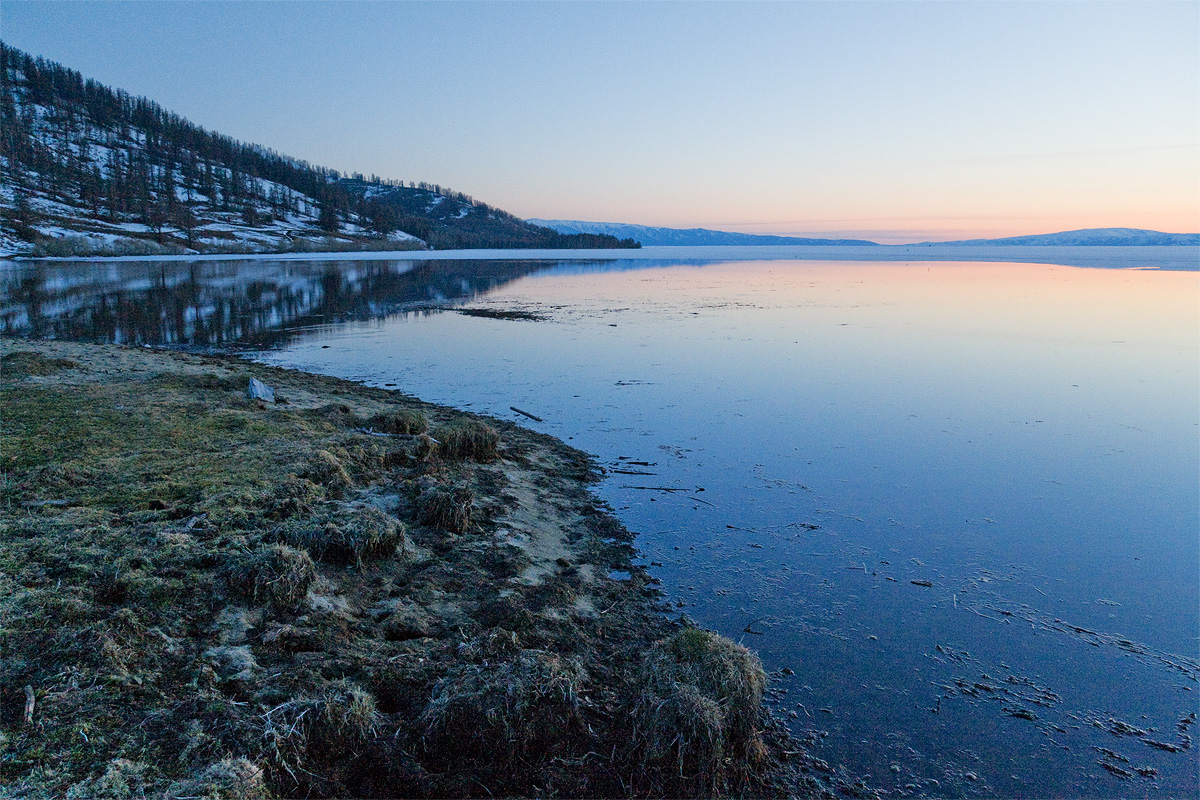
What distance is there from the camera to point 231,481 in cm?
663

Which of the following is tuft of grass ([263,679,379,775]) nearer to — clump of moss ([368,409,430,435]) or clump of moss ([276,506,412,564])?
clump of moss ([276,506,412,564])

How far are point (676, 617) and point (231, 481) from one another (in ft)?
15.2

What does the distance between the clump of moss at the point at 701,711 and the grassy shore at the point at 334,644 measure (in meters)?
0.02

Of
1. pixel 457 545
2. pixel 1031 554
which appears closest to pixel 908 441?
pixel 1031 554

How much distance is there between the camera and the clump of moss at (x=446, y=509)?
21.3 feet

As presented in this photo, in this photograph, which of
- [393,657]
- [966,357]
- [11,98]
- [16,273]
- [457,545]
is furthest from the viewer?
[11,98]

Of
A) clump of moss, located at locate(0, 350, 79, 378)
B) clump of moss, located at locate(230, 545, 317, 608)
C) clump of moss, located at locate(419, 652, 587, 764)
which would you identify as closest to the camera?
clump of moss, located at locate(419, 652, 587, 764)

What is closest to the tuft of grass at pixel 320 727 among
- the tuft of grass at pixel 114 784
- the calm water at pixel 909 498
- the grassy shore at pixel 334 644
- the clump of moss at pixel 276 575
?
the grassy shore at pixel 334 644

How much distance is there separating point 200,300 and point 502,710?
31540 mm

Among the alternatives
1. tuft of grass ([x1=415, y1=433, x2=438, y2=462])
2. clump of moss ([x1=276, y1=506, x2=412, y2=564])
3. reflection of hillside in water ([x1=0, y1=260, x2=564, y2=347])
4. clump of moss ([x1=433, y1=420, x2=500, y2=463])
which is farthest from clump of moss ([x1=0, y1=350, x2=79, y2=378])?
clump of moss ([x1=276, y1=506, x2=412, y2=564])

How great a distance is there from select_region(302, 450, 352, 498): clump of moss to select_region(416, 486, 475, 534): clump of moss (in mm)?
987

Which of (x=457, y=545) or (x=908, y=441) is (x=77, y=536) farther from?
(x=908, y=441)

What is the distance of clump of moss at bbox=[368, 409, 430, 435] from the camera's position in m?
9.49

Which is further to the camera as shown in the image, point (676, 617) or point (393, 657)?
point (676, 617)
